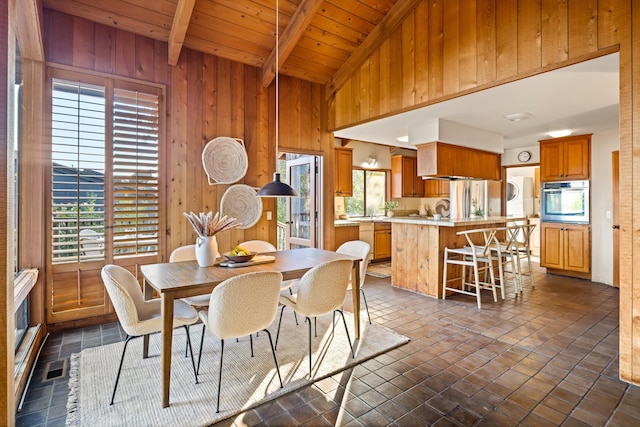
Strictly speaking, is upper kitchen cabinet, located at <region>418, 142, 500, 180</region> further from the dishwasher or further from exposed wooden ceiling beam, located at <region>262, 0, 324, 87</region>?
exposed wooden ceiling beam, located at <region>262, 0, 324, 87</region>

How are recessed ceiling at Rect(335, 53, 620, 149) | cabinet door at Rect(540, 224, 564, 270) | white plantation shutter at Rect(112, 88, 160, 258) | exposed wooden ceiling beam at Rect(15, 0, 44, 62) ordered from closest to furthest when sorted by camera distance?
exposed wooden ceiling beam at Rect(15, 0, 44, 62), recessed ceiling at Rect(335, 53, 620, 149), white plantation shutter at Rect(112, 88, 160, 258), cabinet door at Rect(540, 224, 564, 270)

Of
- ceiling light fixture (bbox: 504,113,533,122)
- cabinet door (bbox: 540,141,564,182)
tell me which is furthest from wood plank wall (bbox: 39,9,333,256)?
cabinet door (bbox: 540,141,564,182)

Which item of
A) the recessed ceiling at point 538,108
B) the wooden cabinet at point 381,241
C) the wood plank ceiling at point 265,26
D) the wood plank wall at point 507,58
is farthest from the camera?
the wooden cabinet at point 381,241

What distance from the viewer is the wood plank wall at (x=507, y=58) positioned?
229 centimetres

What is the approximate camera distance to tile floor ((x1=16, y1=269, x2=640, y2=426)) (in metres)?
1.98

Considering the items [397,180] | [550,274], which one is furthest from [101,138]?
[550,274]

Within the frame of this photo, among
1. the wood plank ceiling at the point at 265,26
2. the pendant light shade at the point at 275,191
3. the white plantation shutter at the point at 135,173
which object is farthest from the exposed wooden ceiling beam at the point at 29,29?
the pendant light shade at the point at 275,191

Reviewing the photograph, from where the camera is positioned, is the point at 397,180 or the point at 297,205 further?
the point at 397,180

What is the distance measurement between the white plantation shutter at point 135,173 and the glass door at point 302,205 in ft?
7.63

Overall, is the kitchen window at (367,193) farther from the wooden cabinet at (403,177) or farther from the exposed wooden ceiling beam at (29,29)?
the exposed wooden ceiling beam at (29,29)

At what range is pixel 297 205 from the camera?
5703 millimetres

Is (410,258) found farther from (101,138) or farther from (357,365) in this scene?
(101,138)

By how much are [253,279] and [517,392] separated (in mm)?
1907

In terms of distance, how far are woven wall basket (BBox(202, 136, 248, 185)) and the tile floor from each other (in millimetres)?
1990
